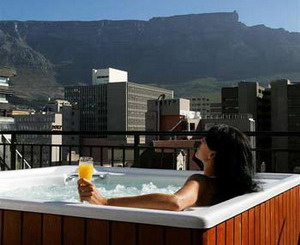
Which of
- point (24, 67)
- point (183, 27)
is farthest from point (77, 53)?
point (183, 27)

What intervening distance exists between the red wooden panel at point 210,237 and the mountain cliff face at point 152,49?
8922cm

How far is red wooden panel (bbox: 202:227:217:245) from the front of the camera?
4.59 feet

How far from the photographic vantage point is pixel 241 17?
119 m

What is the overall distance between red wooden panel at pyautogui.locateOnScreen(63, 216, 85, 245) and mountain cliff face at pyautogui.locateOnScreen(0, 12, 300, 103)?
89.0m

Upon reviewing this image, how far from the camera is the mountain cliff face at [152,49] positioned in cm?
9588

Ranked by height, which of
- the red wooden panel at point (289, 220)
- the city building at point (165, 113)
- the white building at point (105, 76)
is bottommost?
the red wooden panel at point (289, 220)

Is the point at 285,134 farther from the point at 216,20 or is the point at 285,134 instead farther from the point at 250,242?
the point at 216,20

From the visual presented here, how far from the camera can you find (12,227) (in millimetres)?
1695

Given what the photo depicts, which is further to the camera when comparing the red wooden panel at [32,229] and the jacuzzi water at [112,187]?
the jacuzzi water at [112,187]

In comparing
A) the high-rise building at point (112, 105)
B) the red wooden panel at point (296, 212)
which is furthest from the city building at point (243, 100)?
the red wooden panel at point (296, 212)

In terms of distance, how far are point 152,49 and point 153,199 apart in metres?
114

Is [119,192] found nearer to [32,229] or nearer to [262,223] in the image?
[262,223]

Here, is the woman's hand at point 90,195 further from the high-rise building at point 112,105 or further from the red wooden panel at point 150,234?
the high-rise building at point 112,105

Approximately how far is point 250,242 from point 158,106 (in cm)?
5525
